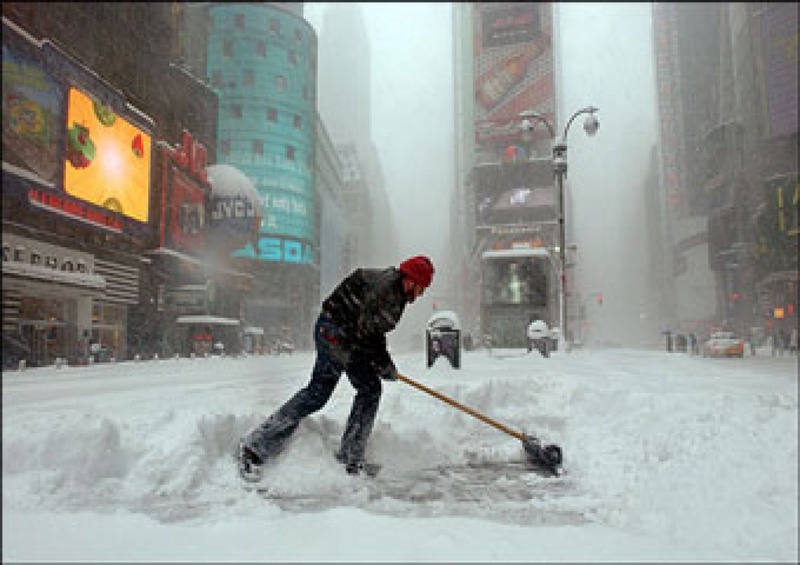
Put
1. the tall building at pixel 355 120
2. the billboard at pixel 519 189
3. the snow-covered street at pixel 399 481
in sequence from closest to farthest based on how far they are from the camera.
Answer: the snow-covered street at pixel 399 481, the tall building at pixel 355 120, the billboard at pixel 519 189

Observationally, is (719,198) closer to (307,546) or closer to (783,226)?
(783,226)

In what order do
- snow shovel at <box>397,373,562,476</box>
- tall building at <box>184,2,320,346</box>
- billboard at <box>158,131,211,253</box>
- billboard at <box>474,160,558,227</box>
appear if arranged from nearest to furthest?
billboard at <box>158,131,211,253</box>
snow shovel at <box>397,373,562,476</box>
tall building at <box>184,2,320,346</box>
billboard at <box>474,160,558,227</box>

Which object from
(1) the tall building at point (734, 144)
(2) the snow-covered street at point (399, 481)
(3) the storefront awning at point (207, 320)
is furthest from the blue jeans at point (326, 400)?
(1) the tall building at point (734, 144)

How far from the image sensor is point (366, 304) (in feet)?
11.2

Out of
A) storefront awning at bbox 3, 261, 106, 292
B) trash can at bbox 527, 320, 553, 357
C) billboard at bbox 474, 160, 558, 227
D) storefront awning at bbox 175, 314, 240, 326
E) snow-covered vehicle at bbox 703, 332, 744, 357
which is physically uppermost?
billboard at bbox 474, 160, 558, 227

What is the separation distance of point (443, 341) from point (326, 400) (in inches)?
196

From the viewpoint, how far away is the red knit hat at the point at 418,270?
11.1 ft

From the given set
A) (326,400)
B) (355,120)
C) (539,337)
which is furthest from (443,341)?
(326,400)

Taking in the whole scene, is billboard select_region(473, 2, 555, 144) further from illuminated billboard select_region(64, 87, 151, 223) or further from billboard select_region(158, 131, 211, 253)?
illuminated billboard select_region(64, 87, 151, 223)

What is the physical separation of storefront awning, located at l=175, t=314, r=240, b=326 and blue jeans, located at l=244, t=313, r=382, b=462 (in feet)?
5.40

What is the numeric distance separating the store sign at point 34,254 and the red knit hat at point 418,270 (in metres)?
1.82

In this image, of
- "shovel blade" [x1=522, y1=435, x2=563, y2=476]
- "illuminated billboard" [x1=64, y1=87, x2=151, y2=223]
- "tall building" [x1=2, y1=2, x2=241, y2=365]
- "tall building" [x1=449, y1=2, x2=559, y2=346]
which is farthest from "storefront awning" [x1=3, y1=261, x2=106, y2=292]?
"tall building" [x1=449, y1=2, x2=559, y2=346]

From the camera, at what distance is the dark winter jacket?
3.40 m

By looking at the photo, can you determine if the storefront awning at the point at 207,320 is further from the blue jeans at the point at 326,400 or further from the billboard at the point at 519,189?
the billboard at the point at 519,189
